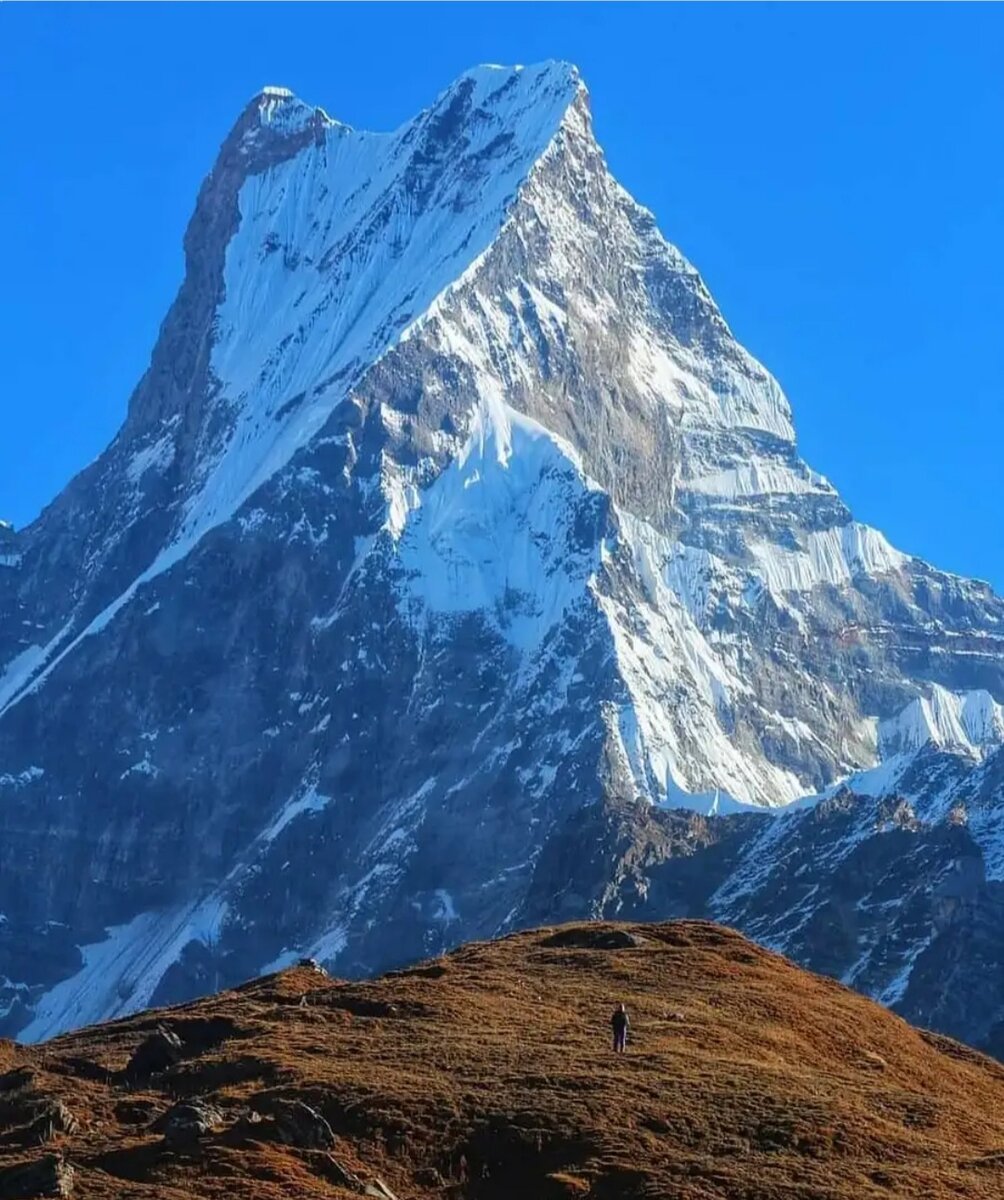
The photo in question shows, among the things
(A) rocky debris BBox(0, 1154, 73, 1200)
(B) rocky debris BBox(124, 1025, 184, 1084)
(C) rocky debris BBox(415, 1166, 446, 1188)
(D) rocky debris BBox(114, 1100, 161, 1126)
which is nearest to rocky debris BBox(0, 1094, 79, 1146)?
(D) rocky debris BBox(114, 1100, 161, 1126)

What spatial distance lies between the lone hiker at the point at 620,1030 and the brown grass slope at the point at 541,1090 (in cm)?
85

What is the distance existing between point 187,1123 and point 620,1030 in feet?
50.1

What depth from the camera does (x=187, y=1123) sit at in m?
72.6

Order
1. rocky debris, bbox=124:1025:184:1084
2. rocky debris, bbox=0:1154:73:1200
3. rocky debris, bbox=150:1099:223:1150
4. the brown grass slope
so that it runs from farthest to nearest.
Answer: rocky debris, bbox=124:1025:184:1084, rocky debris, bbox=150:1099:223:1150, the brown grass slope, rocky debris, bbox=0:1154:73:1200

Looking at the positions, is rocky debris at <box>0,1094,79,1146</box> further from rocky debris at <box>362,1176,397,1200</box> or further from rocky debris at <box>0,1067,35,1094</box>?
rocky debris at <box>362,1176,397,1200</box>

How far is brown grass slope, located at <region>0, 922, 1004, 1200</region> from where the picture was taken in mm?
71125

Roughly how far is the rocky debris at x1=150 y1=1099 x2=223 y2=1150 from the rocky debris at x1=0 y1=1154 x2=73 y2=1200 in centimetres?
395

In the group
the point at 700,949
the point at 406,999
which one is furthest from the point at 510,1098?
the point at 700,949

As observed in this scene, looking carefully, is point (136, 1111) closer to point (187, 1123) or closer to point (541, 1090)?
point (187, 1123)

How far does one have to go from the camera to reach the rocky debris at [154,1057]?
84000 millimetres

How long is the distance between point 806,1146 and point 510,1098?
277 inches

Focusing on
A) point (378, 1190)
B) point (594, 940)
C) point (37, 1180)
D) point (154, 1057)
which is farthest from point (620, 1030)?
point (594, 940)

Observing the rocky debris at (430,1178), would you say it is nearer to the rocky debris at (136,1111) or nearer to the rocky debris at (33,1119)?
A: the rocky debris at (136,1111)

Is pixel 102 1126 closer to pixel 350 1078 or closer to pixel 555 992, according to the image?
pixel 350 1078
